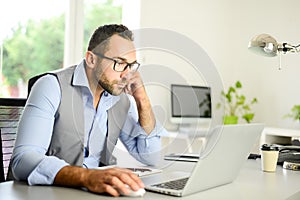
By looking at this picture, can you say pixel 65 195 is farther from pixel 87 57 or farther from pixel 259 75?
pixel 259 75

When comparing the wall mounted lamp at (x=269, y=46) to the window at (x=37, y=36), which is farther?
the window at (x=37, y=36)

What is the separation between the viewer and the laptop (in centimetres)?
113

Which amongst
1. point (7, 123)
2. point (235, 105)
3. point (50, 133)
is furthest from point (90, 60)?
point (235, 105)

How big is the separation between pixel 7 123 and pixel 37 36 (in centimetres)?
203

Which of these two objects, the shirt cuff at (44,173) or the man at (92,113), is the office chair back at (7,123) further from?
the shirt cuff at (44,173)

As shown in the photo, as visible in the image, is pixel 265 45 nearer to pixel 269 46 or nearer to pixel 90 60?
pixel 269 46

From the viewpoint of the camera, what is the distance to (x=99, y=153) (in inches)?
63.8

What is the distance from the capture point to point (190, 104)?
169 inches

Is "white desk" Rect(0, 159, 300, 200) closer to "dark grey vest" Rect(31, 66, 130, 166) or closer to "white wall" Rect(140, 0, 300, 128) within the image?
"dark grey vest" Rect(31, 66, 130, 166)

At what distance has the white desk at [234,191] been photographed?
42.2 inches

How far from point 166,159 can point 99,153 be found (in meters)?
0.24

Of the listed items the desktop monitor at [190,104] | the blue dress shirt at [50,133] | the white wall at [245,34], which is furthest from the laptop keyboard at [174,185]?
the white wall at [245,34]

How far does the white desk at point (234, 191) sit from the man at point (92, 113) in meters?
0.12

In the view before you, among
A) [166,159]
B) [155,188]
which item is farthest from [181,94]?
[155,188]
